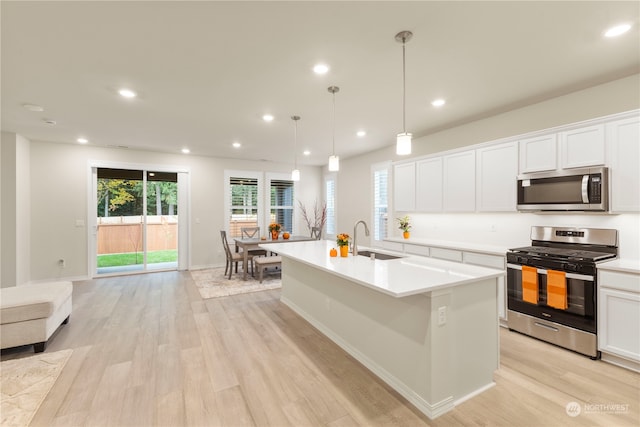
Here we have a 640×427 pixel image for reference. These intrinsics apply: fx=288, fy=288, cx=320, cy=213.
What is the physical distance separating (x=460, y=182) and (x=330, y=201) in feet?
13.9

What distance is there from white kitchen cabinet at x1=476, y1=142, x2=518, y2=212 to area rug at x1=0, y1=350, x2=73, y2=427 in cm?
479

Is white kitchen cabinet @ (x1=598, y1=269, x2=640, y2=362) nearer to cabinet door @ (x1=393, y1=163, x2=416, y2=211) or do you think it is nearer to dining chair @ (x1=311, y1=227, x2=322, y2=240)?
cabinet door @ (x1=393, y1=163, x2=416, y2=211)

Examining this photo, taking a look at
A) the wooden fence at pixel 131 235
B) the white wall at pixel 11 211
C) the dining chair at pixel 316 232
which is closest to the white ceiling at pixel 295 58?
the white wall at pixel 11 211

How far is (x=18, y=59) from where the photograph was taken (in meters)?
2.52

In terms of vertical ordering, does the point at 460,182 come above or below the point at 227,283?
above

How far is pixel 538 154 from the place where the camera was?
329cm

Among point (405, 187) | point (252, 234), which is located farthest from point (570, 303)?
point (252, 234)

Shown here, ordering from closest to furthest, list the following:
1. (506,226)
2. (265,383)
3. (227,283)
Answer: (265,383) < (506,226) < (227,283)

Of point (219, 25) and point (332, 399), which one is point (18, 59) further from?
point (332, 399)

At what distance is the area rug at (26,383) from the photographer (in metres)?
1.97

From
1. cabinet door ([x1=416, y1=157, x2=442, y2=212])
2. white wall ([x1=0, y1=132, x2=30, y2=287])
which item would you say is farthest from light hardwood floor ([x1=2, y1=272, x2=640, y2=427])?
white wall ([x1=0, y1=132, x2=30, y2=287])

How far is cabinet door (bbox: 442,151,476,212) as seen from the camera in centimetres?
399

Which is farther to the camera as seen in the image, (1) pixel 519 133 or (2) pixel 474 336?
(1) pixel 519 133

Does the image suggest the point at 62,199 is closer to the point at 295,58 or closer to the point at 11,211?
the point at 11,211
